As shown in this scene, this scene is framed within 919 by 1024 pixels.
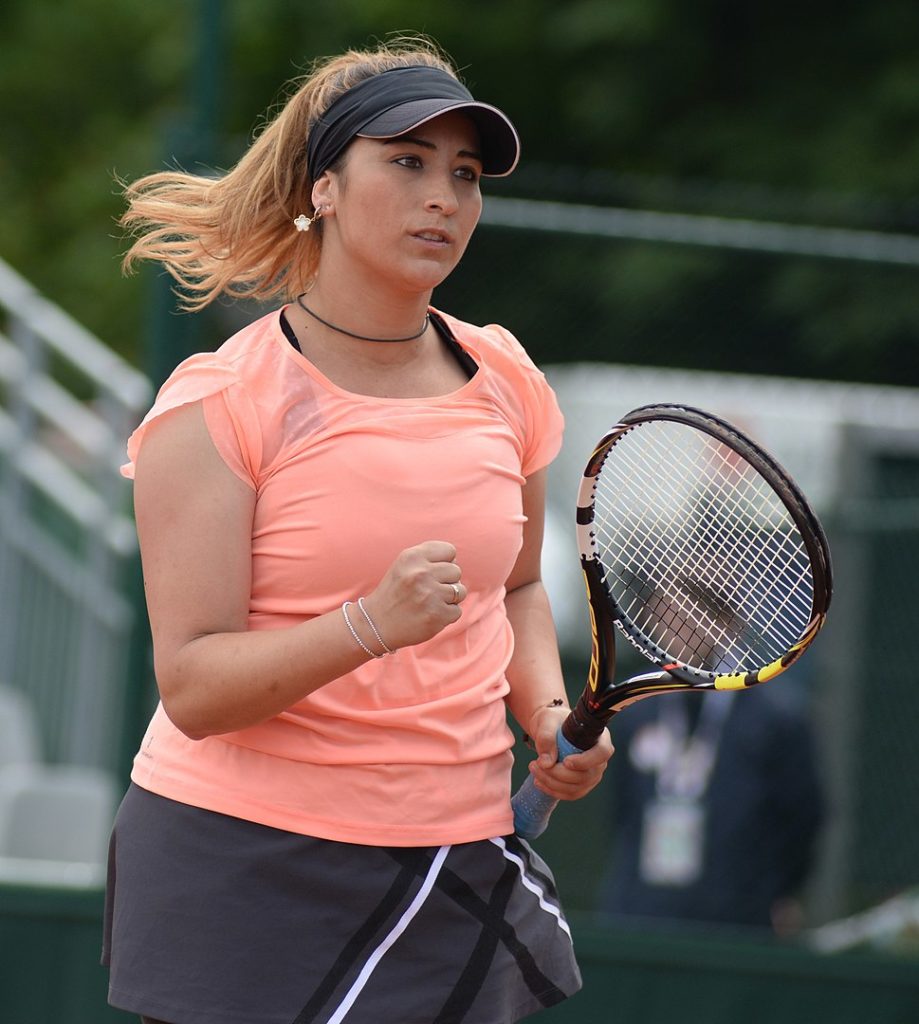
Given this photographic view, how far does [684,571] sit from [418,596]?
703 millimetres

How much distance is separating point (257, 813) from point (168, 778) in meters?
0.14

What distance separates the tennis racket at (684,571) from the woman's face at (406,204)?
35 cm

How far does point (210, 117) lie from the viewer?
4582 mm

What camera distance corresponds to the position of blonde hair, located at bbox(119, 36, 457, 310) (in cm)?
258

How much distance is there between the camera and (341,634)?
227 cm

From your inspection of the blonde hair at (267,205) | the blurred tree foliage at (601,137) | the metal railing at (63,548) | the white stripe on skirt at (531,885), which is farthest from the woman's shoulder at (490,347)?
the metal railing at (63,548)

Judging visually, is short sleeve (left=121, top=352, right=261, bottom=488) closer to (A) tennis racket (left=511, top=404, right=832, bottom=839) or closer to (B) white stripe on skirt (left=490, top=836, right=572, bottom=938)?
(A) tennis racket (left=511, top=404, right=832, bottom=839)

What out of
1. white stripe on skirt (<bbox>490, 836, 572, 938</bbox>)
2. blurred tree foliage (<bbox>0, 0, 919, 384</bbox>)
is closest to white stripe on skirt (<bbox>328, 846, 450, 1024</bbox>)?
white stripe on skirt (<bbox>490, 836, 572, 938</bbox>)

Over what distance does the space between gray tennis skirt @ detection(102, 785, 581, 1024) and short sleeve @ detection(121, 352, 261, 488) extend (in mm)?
462

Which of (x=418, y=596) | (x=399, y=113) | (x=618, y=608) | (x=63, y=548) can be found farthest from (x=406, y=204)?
(x=63, y=548)

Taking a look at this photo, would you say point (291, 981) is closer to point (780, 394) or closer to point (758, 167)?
point (780, 394)

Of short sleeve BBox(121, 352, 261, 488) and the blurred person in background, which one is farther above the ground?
short sleeve BBox(121, 352, 261, 488)

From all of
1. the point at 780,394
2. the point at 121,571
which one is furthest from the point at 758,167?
the point at 121,571

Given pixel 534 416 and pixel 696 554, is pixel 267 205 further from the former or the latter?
pixel 696 554
